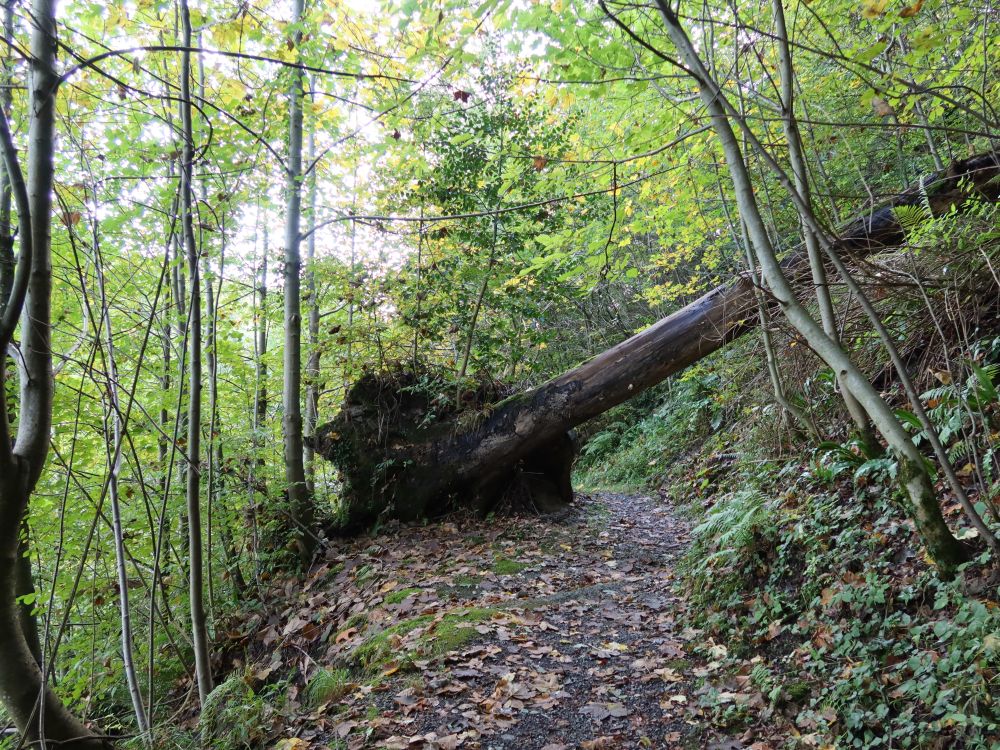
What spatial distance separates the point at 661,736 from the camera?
320cm

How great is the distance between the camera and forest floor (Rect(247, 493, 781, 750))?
3.27 meters

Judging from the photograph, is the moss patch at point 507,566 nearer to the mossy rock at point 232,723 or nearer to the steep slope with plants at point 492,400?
the steep slope with plants at point 492,400

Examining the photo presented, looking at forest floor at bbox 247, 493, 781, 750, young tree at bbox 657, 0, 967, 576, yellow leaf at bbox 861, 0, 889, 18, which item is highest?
yellow leaf at bbox 861, 0, 889, 18

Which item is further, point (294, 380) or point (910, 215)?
point (294, 380)

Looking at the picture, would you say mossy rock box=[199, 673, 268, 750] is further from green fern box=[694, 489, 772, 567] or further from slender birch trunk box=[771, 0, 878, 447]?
slender birch trunk box=[771, 0, 878, 447]

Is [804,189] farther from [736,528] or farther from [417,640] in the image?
[417,640]

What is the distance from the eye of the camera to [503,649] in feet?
13.6

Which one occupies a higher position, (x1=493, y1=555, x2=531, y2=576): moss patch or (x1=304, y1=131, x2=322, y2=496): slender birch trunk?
(x1=304, y1=131, x2=322, y2=496): slender birch trunk

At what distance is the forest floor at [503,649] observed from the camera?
10.7ft

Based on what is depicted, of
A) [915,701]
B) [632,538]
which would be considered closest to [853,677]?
[915,701]

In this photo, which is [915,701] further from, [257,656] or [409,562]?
[257,656]

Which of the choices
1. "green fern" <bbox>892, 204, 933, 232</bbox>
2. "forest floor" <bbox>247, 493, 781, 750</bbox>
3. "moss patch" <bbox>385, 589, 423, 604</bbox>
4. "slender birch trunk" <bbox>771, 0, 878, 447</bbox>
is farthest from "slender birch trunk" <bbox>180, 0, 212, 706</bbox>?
"green fern" <bbox>892, 204, 933, 232</bbox>

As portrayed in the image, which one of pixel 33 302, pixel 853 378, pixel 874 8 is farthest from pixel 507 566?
pixel 874 8

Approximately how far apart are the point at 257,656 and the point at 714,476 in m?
6.04
